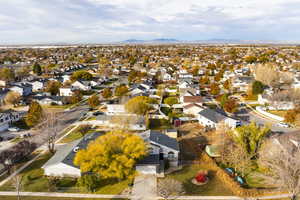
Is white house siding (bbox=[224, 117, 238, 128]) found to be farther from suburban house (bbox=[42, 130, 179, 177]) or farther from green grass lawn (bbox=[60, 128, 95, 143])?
green grass lawn (bbox=[60, 128, 95, 143])

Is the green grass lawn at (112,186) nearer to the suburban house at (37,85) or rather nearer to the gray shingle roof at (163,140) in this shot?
the gray shingle roof at (163,140)

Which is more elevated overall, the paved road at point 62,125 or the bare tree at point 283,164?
the bare tree at point 283,164

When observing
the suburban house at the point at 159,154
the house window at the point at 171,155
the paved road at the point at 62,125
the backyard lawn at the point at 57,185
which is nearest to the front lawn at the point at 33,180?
the backyard lawn at the point at 57,185

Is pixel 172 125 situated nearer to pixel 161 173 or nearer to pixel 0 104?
pixel 161 173

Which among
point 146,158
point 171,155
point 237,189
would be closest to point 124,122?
point 146,158

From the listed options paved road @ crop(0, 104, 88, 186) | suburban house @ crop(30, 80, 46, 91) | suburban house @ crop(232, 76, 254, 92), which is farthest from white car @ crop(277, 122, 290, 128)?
suburban house @ crop(30, 80, 46, 91)

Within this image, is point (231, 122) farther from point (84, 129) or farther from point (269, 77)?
point (269, 77)

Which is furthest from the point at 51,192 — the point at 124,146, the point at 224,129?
the point at 224,129

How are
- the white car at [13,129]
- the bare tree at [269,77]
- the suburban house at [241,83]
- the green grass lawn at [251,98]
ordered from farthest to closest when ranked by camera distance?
the suburban house at [241,83]
the bare tree at [269,77]
the green grass lawn at [251,98]
the white car at [13,129]
